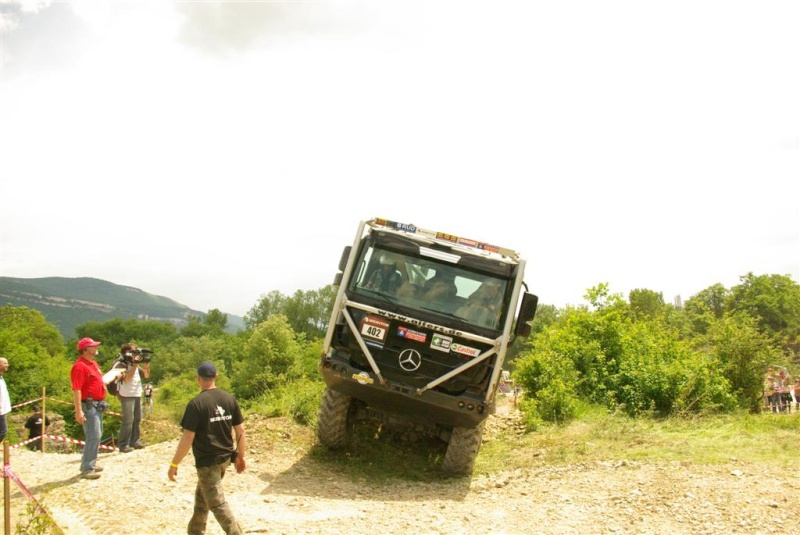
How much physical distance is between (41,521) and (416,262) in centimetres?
512

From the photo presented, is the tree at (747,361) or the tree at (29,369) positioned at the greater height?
the tree at (747,361)

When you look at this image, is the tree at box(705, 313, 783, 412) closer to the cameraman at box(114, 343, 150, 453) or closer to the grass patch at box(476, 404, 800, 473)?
the grass patch at box(476, 404, 800, 473)

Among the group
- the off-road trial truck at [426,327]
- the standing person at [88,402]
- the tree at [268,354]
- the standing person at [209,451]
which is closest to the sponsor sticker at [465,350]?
the off-road trial truck at [426,327]

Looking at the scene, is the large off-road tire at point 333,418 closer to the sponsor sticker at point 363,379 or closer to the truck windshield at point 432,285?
the sponsor sticker at point 363,379

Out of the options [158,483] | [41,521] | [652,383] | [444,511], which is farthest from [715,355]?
[41,521]

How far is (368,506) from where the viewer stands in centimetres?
746

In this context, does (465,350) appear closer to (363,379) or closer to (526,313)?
(526,313)

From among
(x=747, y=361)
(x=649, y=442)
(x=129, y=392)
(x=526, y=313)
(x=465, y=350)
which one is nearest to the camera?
(x=465, y=350)

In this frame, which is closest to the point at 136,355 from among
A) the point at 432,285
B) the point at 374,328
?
the point at 374,328

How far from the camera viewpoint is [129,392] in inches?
373

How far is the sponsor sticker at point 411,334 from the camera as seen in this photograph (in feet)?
27.6

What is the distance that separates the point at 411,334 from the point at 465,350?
2.37 feet

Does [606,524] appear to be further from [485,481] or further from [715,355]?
[715,355]

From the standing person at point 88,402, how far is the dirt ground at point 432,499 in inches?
8.9
